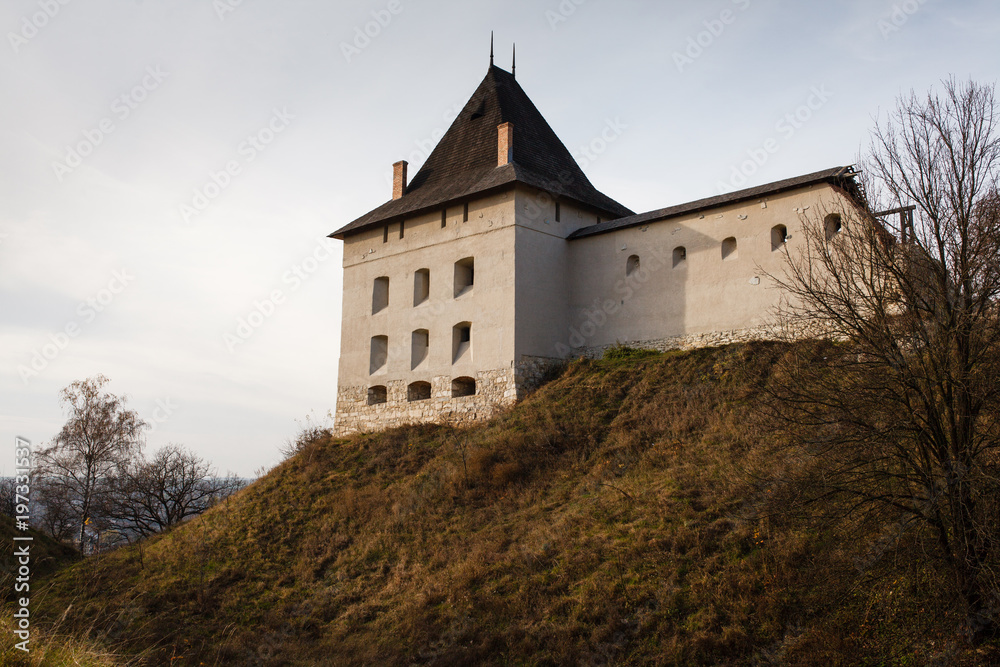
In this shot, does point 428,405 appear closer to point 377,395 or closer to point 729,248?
point 377,395

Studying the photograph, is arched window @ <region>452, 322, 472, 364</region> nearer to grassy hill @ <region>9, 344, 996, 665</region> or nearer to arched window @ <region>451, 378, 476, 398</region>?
arched window @ <region>451, 378, 476, 398</region>

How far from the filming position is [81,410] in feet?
79.7

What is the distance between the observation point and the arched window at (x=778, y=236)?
15.7 m

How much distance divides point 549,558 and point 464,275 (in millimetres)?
10011

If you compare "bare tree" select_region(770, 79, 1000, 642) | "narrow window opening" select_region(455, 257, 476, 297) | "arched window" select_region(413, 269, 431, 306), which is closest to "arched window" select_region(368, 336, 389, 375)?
"arched window" select_region(413, 269, 431, 306)

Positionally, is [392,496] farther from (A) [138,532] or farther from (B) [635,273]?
(A) [138,532]

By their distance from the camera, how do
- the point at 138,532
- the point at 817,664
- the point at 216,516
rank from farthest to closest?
the point at 138,532 → the point at 216,516 → the point at 817,664

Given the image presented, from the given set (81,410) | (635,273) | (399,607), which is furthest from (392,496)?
(81,410)

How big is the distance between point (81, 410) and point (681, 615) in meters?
22.0

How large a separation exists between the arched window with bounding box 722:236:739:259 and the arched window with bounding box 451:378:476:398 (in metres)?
6.71

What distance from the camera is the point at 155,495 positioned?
79.4 ft

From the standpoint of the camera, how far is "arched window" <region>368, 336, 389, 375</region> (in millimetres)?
20453

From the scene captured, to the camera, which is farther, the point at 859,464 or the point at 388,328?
the point at 388,328

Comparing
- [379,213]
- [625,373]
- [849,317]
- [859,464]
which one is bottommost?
[859,464]
